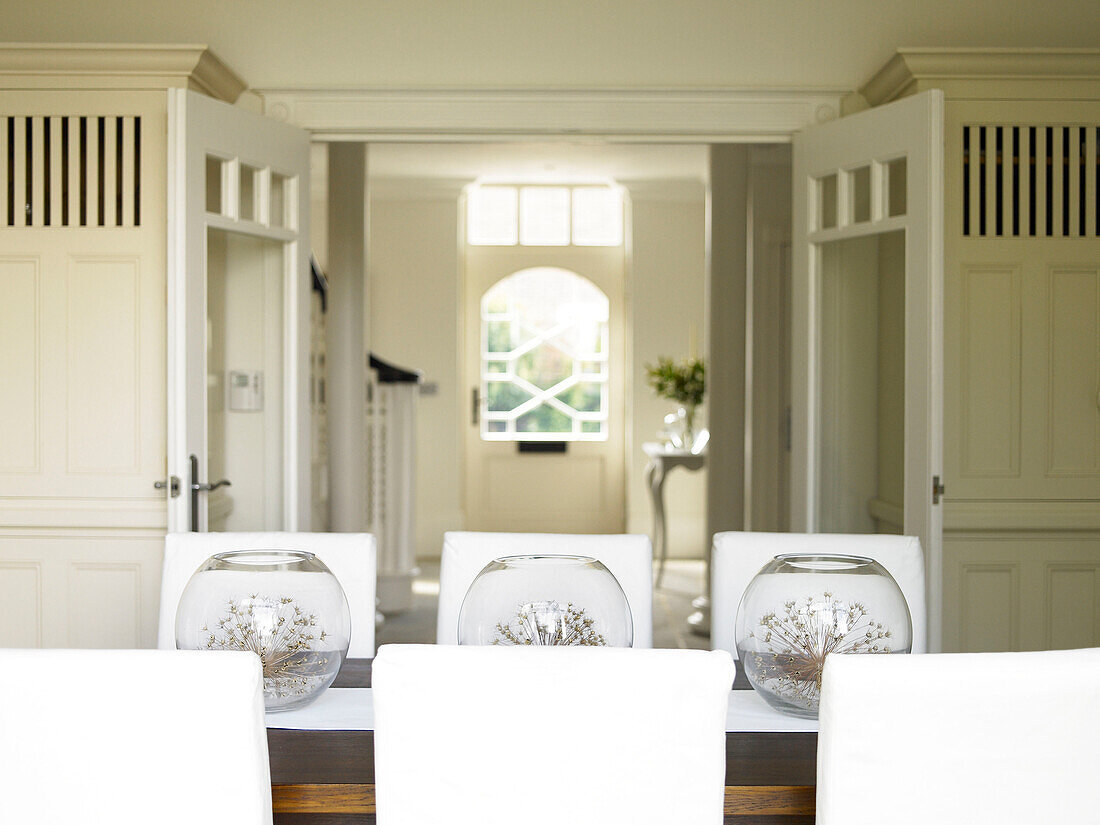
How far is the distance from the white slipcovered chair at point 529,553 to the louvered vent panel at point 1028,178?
1.88m

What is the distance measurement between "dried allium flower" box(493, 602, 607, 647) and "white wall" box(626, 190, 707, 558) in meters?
6.37

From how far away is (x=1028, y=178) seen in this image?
11.6 ft

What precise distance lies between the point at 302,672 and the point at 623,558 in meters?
0.85

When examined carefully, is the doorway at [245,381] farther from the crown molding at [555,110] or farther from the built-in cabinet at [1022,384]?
the built-in cabinet at [1022,384]

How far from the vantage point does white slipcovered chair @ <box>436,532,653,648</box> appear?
238 centimetres

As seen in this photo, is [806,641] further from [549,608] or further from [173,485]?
[173,485]

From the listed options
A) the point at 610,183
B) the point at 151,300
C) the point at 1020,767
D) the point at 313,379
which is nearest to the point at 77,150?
the point at 151,300

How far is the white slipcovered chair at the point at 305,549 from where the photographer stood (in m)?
2.37

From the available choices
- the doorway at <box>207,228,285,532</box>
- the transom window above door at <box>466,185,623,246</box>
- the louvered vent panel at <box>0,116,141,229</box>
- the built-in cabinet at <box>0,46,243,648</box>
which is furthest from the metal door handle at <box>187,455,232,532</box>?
the transom window above door at <box>466,185,623,246</box>

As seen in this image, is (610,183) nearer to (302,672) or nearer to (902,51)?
(902,51)

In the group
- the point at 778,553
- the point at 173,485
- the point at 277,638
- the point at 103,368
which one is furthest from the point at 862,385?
the point at 103,368

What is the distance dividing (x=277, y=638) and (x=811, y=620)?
0.89 m

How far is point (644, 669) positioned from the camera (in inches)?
49.6

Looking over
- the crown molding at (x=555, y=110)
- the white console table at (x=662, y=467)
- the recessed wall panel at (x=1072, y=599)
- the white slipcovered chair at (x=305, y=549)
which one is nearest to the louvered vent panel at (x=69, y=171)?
the crown molding at (x=555, y=110)
